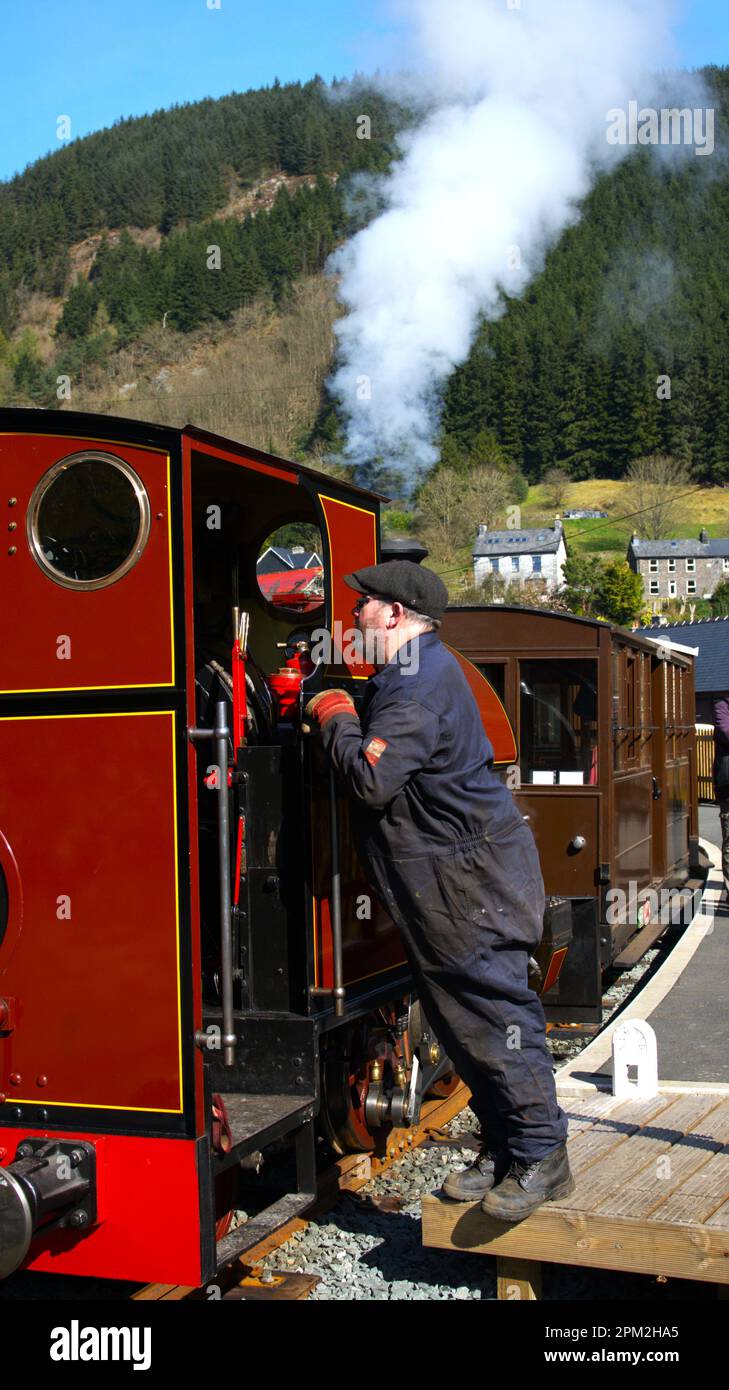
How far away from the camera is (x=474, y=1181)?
3.83 m

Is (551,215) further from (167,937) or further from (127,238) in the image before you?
(127,238)

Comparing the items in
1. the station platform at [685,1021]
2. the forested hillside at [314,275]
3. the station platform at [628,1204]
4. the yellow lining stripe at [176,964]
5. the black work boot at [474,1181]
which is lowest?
the station platform at [685,1021]

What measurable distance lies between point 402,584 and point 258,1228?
6.31 feet

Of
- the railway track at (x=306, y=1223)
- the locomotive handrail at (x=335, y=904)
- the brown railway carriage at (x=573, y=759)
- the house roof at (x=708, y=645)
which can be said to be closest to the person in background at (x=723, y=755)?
the brown railway carriage at (x=573, y=759)

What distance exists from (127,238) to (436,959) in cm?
10687

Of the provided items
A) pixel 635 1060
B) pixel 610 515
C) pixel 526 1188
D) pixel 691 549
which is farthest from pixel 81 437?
pixel 610 515

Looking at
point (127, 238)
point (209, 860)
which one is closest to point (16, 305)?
point (127, 238)

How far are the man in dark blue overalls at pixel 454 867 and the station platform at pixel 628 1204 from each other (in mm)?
147

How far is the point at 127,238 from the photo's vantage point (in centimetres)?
10194

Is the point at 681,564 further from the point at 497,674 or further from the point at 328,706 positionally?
the point at 328,706

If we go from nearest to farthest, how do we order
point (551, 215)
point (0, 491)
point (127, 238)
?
point (0, 491) < point (551, 215) < point (127, 238)

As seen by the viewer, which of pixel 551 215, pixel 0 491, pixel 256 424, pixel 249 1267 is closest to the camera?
pixel 0 491

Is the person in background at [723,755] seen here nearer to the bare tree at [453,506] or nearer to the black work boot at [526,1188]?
the black work boot at [526,1188]

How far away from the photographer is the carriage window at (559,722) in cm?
846
